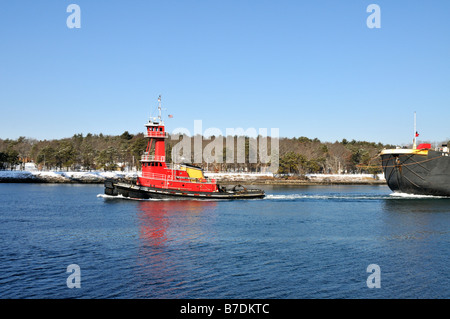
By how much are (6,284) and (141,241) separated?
11.7 meters

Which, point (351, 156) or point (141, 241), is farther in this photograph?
point (351, 156)

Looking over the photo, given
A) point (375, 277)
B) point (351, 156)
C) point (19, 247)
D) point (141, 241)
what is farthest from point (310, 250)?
point (351, 156)

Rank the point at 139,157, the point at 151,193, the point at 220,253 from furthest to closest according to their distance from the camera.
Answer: the point at 139,157
the point at 151,193
the point at 220,253

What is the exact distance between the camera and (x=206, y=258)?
2641 centimetres

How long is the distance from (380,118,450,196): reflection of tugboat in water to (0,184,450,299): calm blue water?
1805 cm

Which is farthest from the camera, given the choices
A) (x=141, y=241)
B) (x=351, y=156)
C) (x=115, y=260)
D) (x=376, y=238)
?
(x=351, y=156)

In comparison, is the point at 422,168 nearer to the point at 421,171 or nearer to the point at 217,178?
the point at 421,171

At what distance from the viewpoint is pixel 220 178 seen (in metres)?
129

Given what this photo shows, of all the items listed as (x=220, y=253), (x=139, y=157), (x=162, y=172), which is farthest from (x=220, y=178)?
(x=220, y=253)

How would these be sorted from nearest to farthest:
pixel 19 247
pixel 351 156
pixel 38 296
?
1. pixel 38 296
2. pixel 19 247
3. pixel 351 156

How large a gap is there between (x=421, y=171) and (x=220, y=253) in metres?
49.8

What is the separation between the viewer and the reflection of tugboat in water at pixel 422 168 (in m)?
64.9

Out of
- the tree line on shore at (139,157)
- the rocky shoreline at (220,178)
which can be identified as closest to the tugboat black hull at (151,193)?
the rocky shoreline at (220,178)
